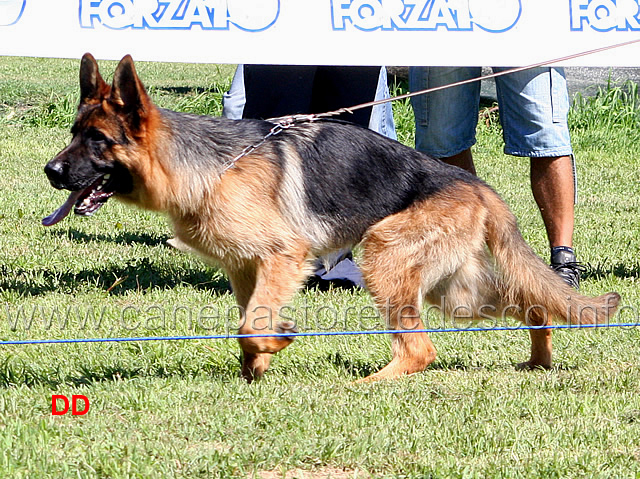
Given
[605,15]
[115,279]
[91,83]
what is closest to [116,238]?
[115,279]

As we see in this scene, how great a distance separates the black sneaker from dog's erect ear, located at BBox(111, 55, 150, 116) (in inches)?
102

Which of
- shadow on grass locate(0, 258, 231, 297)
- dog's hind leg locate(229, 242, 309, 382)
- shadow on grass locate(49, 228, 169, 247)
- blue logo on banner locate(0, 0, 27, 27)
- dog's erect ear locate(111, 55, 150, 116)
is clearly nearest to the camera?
dog's erect ear locate(111, 55, 150, 116)

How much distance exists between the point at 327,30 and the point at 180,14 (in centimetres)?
85

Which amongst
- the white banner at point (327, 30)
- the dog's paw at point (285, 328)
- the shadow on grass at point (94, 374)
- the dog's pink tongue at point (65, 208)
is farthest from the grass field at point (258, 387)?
the white banner at point (327, 30)

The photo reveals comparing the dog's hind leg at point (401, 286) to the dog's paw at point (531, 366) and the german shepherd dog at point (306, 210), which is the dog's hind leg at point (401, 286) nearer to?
the german shepherd dog at point (306, 210)

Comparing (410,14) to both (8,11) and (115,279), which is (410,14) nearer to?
(8,11)

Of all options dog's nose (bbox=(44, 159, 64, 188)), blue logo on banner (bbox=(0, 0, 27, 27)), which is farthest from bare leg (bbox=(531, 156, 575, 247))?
blue logo on banner (bbox=(0, 0, 27, 27))

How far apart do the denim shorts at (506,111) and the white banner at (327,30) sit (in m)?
0.18

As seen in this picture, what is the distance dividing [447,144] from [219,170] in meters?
1.98

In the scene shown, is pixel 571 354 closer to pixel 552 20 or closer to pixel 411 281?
→ pixel 411 281

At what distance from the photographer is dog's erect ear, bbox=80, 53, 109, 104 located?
3.59 metres

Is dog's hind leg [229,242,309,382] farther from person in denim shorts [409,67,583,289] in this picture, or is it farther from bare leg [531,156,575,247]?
bare leg [531,156,575,247]

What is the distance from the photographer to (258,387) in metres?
3.55

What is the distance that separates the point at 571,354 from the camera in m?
4.17
